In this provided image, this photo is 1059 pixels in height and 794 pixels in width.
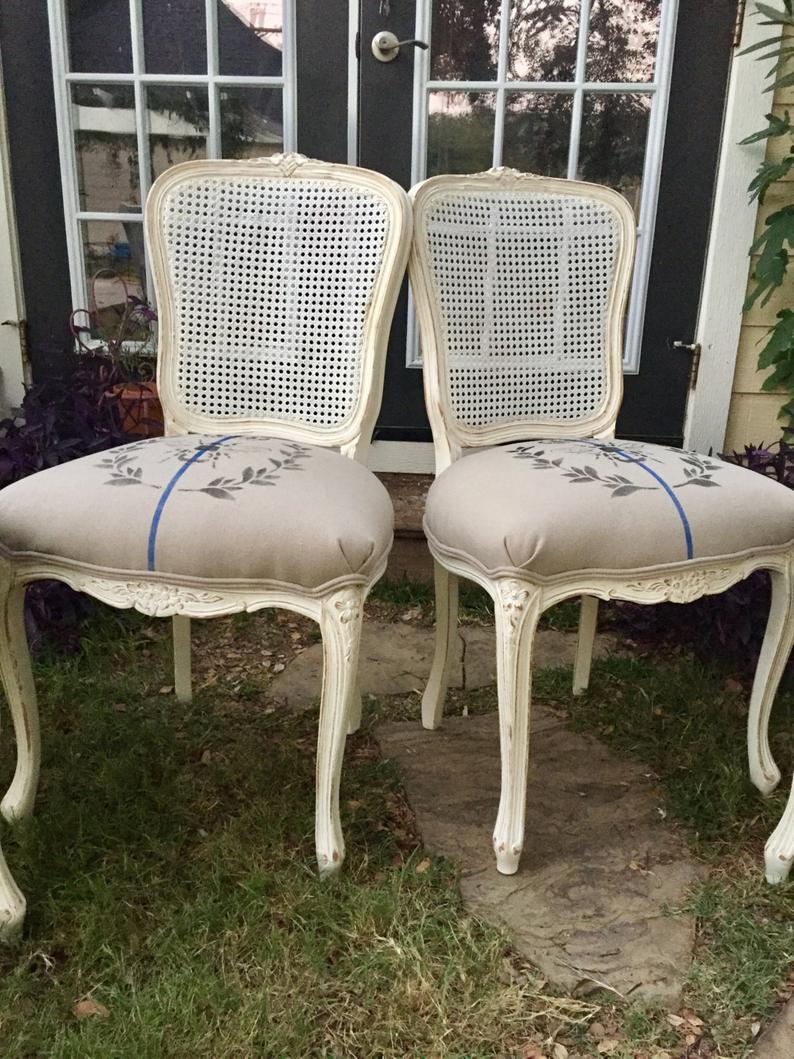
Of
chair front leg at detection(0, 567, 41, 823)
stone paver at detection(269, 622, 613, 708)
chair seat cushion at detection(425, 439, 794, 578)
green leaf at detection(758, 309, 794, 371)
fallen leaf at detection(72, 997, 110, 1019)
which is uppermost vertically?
green leaf at detection(758, 309, 794, 371)

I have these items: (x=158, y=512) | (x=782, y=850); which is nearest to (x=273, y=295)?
(x=158, y=512)

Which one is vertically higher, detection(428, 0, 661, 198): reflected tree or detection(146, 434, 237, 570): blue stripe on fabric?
detection(428, 0, 661, 198): reflected tree

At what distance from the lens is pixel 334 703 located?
3.91ft

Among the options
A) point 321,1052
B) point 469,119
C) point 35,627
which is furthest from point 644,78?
point 321,1052

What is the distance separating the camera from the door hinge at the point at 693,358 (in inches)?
91.6

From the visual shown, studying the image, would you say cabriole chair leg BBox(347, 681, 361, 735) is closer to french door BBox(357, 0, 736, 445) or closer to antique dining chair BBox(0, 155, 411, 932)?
antique dining chair BBox(0, 155, 411, 932)

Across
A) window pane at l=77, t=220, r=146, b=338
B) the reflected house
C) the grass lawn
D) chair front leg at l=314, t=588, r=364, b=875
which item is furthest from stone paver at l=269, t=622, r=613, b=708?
the reflected house

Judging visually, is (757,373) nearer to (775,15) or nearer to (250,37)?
(775,15)

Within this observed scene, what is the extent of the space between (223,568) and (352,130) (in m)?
1.58

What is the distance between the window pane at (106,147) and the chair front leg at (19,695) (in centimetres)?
155

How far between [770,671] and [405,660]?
88 cm

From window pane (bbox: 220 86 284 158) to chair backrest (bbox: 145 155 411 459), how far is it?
2.74ft

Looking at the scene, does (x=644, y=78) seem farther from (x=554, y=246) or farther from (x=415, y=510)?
(x=415, y=510)

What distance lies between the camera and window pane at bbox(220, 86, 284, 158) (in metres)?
2.26
